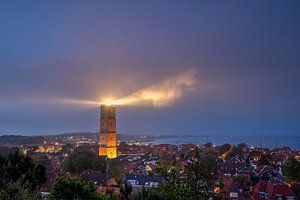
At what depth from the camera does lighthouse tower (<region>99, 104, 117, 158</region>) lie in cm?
6550

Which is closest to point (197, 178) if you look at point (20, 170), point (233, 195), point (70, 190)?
point (70, 190)

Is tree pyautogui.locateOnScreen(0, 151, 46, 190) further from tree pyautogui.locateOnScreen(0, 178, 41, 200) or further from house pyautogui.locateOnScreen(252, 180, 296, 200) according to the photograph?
house pyautogui.locateOnScreen(252, 180, 296, 200)

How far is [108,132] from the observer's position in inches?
2660

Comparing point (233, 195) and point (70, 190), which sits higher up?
point (70, 190)

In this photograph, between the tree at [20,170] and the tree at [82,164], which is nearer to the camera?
the tree at [20,170]

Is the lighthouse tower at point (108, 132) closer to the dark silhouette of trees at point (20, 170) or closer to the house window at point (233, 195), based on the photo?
the house window at point (233, 195)

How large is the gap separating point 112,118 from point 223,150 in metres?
27.9

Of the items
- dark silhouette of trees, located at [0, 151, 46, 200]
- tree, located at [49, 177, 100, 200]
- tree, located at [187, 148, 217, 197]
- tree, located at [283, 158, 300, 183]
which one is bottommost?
tree, located at [283, 158, 300, 183]

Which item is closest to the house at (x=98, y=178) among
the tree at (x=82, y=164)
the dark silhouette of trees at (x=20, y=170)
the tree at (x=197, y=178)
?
the tree at (x=82, y=164)

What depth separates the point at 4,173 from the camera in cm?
1692

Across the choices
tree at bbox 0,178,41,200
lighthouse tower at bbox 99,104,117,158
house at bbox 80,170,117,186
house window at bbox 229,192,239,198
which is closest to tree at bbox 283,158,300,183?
house window at bbox 229,192,239,198

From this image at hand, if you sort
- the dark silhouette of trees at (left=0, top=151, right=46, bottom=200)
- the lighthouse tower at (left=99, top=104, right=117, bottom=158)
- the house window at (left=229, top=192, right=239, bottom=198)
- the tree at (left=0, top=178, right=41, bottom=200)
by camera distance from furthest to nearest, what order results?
1. the lighthouse tower at (left=99, top=104, right=117, bottom=158)
2. the house window at (left=229, top=192, right=239, bottom=198)
3. the dark silhouette of trees at (left=0, top=151, right=46, bottom=200)
4. the tree at (left=0, top=178, right=41, bottom=200)

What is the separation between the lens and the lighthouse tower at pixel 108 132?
215 feet

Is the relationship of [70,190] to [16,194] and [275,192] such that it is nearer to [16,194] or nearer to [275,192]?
[16,194]
